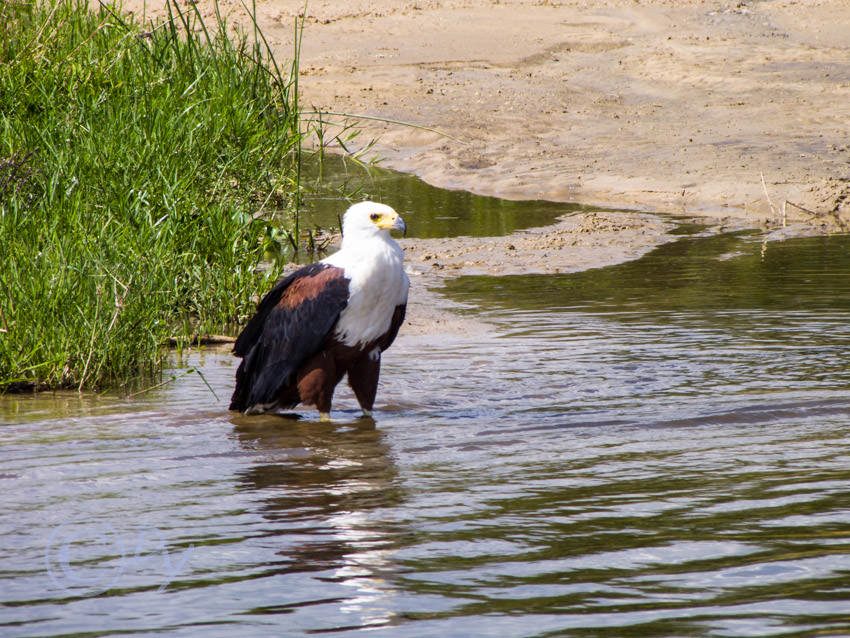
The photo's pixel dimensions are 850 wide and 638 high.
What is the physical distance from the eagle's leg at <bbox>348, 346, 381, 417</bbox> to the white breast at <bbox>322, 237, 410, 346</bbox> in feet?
0.37

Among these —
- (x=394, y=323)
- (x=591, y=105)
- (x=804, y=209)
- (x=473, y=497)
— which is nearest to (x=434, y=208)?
(x=804, y=209)

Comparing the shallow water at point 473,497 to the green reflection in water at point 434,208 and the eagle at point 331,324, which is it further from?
the green reflection in water at point 434,208

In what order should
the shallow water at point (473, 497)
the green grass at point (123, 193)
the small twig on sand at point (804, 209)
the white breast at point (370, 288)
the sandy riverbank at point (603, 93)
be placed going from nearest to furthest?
the shallow water at point (473, 497), the white breast at point (370, 288), the green grass at point (123, 193), the small twig on sand at point (804, 209), the sandy riverbank at point (603, 93)

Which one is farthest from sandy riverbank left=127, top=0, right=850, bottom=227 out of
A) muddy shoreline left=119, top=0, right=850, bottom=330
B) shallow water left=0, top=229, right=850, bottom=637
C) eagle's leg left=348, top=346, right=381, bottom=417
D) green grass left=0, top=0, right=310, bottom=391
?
eagle's leg left=348, top=346, right=381, bottom=417

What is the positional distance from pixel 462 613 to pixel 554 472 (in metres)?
1.34

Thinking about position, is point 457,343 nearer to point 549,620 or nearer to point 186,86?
point 186,86

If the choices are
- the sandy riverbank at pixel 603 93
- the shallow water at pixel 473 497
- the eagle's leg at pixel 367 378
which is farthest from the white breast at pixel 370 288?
the sandy riverbank at pixel 603 93

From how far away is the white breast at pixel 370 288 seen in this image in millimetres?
4930

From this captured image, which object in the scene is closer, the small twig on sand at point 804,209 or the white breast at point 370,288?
the white breast at point 370,288

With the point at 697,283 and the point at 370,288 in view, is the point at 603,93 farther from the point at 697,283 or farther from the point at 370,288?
the point at 370,288

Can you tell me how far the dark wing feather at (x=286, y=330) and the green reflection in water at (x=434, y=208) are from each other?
13.6 ft

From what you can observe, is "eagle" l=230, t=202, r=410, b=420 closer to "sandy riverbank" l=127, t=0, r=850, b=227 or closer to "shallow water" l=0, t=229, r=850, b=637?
"shallow water" l=0, t=229, r=850, b=637

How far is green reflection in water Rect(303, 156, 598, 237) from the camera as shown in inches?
394

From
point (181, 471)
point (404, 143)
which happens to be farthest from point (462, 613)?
point (404, 143)
